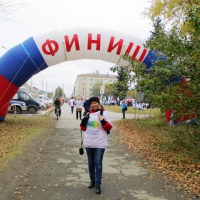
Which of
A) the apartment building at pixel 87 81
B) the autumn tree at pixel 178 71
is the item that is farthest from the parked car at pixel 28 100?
the apartment building at pixel 87 81

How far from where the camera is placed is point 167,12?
17812 millimetres

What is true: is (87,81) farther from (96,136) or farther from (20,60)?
(96,136)

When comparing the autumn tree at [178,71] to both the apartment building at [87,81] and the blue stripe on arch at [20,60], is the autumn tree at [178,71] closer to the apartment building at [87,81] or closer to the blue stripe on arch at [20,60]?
the blue stripe on arch at [20,60]

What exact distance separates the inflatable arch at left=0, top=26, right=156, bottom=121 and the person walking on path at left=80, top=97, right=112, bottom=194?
8.21 meters

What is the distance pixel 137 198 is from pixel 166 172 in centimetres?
190

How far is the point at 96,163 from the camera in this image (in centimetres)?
552

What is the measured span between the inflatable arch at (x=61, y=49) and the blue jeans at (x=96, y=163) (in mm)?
8420

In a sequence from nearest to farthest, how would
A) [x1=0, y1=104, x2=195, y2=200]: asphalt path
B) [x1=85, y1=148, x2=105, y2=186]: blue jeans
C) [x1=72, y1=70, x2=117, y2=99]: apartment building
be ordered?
[x1=0, y1=104, x2=195, y2=200]: asphalt path, [x1=85, y1=148, x2=105, y2=186]: blue jeans, [x1=72, y1=70, x2=117, y2=99]: apartment building

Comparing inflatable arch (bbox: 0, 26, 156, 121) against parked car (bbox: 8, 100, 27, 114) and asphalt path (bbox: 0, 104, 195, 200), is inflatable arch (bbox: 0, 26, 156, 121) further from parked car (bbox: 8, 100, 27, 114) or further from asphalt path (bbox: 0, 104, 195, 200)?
parked car (bbox: 8, 100, 27, 114)

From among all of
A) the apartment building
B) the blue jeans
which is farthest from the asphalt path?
the apartment building

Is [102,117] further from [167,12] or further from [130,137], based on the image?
[167,12]

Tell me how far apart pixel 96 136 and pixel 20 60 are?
9.18m

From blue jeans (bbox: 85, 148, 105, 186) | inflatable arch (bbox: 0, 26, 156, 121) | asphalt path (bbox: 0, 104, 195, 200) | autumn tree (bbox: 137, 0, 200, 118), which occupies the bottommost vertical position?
asphalt path (bbox: 0, 104, 195, 200)

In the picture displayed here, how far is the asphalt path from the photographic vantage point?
207 inches
